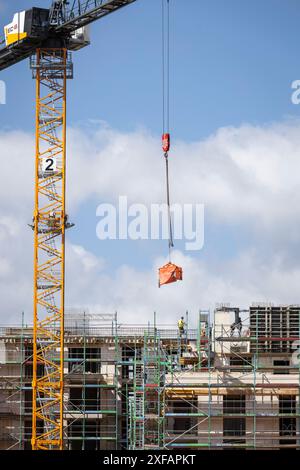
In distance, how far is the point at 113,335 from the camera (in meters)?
112

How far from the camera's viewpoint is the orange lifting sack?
339ft

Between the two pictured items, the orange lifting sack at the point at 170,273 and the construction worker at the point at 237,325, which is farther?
the construction worker at the point at 237,325

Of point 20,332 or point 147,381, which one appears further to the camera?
point 20,332

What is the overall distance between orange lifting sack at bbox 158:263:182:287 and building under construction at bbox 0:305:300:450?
A: 15.0 feet

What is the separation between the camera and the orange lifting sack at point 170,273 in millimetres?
103250

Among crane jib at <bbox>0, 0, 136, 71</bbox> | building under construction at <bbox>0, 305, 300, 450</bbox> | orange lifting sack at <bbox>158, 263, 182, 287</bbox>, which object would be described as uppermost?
crane jib at <bbox>0, 0, 136, 71</bbox>

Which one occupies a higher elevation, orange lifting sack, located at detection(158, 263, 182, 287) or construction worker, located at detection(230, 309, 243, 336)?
orange lifting sack, located at detection(158, 263, 182, 287)

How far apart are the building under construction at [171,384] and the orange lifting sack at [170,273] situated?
4.57 metres

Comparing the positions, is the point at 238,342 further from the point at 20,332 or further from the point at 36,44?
the point at 36,44
